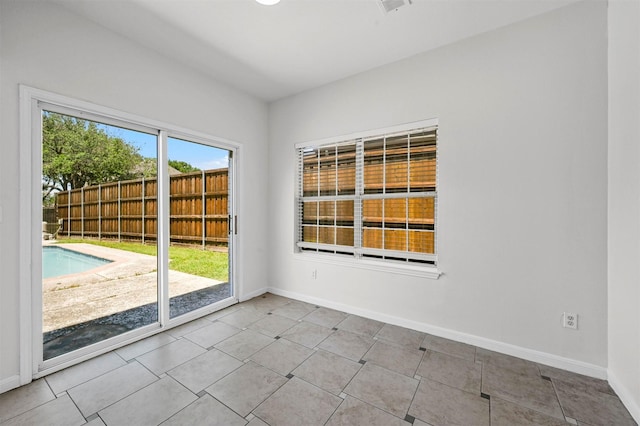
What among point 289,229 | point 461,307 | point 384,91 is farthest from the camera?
point 289,229

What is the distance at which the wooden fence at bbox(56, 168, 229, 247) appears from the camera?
2395 millimetres

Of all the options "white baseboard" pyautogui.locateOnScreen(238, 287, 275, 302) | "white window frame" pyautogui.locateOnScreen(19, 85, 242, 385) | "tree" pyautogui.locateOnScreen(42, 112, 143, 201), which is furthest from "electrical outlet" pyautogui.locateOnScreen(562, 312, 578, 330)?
"tree" pyautogui.locateOnScreen(42, 112, 143, 201)

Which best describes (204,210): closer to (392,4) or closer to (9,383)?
(9,383)

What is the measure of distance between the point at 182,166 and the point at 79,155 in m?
0.92

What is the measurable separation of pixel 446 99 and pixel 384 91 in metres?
0.70

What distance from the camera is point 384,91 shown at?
10.1 feet

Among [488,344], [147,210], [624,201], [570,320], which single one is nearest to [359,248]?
[488,344]

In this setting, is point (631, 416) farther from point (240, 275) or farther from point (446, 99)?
point (240, 275)

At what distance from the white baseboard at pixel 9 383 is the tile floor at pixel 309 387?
76 mm

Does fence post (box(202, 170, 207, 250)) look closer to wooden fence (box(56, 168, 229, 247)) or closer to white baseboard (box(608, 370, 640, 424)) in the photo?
wooden fence (box(56, 168, 229, 247))

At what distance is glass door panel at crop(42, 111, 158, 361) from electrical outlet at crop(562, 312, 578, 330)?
3.86m

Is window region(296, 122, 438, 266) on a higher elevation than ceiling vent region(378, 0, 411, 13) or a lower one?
lower

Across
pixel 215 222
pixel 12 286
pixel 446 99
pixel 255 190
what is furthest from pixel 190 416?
pixel 446 99

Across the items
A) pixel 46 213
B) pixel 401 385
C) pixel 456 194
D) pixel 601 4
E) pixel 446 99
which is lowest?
pixel 401 385
